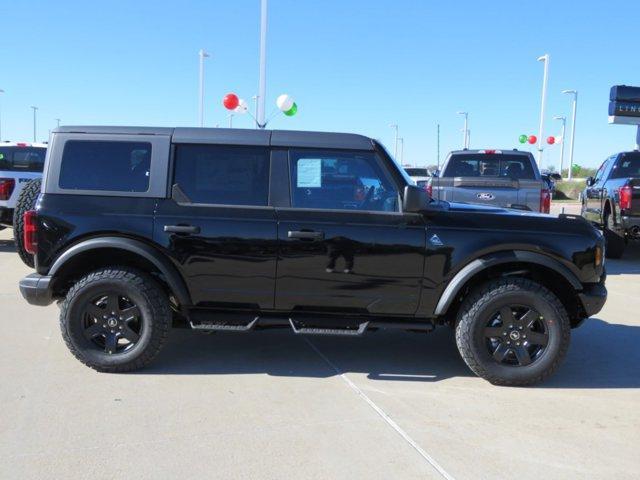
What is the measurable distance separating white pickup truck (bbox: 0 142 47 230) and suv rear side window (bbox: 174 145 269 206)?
277 inches

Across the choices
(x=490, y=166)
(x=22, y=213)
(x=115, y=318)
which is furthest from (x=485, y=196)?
(x=22, y=213)

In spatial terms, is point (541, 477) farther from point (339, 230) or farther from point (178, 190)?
point (178, 190)

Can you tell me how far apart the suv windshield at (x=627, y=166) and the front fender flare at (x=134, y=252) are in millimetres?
9875

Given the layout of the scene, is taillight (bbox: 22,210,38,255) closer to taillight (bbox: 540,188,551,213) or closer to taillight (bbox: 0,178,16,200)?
taillight (bbox: 0,178,16,200)

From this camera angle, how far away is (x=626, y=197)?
1014cm

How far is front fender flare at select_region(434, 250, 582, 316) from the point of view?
448 centimetres

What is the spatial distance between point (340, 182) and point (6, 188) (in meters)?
7.91

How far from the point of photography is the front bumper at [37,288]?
4.56 metres

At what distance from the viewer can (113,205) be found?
4551 mm

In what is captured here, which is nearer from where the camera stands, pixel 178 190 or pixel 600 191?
pixel 178 190

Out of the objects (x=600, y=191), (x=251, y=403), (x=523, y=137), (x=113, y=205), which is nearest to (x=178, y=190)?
(x=113, y=205)

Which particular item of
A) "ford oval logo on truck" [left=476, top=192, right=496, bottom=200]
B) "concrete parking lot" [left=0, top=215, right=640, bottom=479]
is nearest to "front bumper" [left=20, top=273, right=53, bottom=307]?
"concrete parking lot" [left=0, top=215, right=640, bottom=479]

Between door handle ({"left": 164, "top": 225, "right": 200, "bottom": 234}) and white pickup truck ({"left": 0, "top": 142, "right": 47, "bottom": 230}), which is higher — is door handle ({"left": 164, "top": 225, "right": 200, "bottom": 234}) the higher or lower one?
the lower one

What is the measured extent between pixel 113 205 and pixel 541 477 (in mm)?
3368
